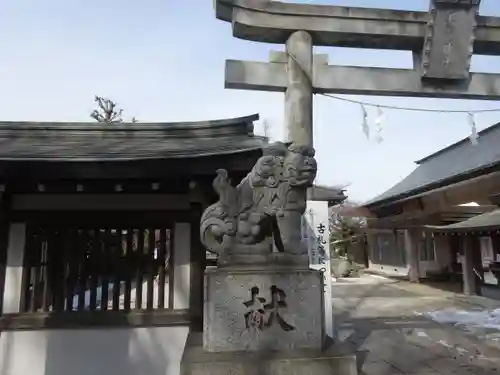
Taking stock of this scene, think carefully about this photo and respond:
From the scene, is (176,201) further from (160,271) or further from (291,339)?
(291,339)

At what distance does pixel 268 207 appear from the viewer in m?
3.86

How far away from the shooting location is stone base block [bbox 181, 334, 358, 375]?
341 centimetres

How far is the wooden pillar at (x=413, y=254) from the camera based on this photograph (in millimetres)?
18734

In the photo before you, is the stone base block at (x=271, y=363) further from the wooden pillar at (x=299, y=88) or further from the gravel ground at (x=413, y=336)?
the wooden pillar at (x=299, y=88)

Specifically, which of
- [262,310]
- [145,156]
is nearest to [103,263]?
[145,156]

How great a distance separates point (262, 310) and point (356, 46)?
13.8 feet

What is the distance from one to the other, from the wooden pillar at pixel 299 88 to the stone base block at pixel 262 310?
86.3 inches

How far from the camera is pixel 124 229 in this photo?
5.61 m

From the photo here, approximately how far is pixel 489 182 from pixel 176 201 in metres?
11.1

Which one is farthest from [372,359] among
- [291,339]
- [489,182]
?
[489,182]

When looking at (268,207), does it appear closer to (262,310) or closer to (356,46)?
(262,310)

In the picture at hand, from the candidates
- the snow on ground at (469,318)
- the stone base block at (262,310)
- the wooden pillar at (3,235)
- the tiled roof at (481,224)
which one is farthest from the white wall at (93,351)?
the tiled roof at (481,224)

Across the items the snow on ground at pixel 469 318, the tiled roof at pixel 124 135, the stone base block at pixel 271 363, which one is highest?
the tiled roof at pixel 124 135

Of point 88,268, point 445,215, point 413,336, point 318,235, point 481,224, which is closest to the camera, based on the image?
point 88,268
